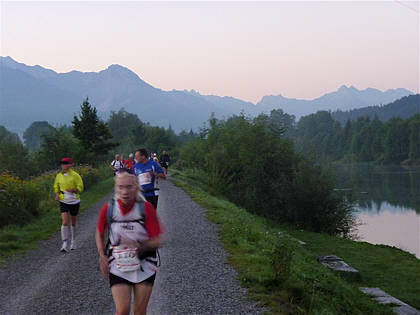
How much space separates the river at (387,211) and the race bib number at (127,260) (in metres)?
24.7

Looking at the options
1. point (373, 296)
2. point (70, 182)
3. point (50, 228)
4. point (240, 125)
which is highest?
point (240, 125)

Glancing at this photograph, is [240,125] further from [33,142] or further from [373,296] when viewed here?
[33,142]

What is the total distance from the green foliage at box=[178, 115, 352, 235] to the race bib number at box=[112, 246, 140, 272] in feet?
89.0

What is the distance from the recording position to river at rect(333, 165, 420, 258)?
30.0 metres

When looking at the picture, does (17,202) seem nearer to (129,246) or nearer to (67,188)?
(67,188)

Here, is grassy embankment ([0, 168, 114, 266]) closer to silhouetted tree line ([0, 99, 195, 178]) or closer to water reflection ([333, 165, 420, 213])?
silhouetted tree line ([0, 99, 195, 178])

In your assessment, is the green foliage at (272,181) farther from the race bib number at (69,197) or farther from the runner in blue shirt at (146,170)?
the race bib number at (69,197)

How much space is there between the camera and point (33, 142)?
189 m

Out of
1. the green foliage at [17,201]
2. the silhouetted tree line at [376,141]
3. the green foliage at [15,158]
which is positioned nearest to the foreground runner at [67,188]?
the green foliage at [17,201]

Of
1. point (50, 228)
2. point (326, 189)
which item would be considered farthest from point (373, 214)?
point (50, 228)

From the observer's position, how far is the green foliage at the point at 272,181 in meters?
30.1

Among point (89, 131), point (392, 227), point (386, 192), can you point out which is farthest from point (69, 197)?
point (386, 192)

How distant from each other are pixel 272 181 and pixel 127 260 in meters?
30.8

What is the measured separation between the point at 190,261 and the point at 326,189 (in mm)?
22802
